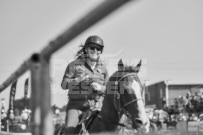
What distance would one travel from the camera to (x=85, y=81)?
541 cm

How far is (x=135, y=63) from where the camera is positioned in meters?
5.11

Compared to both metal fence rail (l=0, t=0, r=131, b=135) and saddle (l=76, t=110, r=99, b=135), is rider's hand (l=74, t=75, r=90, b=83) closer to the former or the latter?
saddle (l=76, t=110, r=99, b=135)

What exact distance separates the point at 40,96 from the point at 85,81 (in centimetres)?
350

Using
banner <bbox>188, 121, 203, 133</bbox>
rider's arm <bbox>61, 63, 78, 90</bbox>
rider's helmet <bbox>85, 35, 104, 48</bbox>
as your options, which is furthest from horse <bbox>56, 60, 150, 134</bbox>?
banner <bbox>188, 121, 203, 133</bbox>

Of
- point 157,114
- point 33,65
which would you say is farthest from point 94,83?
point 157,114

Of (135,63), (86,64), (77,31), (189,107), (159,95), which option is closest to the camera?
(77,31)

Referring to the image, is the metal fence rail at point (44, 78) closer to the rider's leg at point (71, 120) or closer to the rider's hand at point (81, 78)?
the rider's leg at point (71, 120)

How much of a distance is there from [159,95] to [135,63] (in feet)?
207

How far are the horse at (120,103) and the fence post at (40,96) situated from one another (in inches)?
98.4

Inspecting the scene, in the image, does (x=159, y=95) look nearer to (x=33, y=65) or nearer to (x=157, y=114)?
(x=157, y=114)

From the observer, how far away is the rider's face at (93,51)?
583 cm

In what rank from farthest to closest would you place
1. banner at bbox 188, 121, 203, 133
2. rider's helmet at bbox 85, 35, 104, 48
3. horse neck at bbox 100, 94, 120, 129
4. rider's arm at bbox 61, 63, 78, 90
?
banner at bbox 188, 121, 203, 133
rider's helmet at bbox 85, 35, 104, 48
rider's arm at bbox 61, 63, 78, 90
horse neck at bbox 100, 94, 120, 129

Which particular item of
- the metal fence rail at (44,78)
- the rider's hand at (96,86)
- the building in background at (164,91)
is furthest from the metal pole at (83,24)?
the building in background at (164,91)

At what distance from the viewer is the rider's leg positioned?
5.06m
